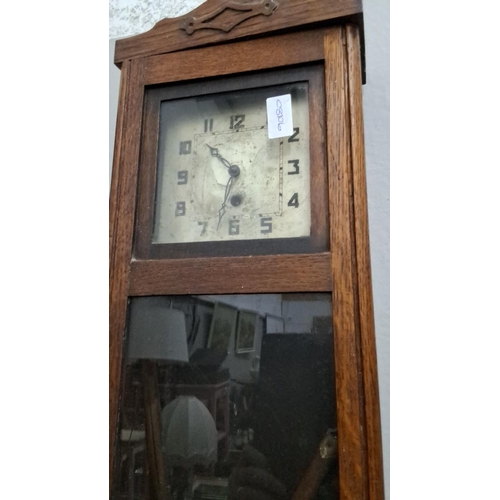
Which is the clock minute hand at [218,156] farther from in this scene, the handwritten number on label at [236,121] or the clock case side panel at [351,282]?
the clock case side panel at [351,282]

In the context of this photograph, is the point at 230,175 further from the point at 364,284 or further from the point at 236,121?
the point at 364,284

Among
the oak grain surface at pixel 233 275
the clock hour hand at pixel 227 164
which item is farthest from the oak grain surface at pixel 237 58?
the oak grain surface at pixel 233 275

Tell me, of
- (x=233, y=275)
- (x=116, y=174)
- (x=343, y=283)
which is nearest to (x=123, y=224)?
(x=116, y=174)

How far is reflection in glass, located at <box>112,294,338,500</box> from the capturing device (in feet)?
1.79

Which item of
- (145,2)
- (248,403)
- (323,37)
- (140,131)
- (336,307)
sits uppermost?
(145,2)

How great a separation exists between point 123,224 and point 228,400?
27 centimetres

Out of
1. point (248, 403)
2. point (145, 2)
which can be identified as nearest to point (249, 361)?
point (248, 403)

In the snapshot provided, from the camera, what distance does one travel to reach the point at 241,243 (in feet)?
1.99

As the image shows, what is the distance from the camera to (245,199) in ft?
2.10

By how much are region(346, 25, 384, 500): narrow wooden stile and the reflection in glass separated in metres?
0.04

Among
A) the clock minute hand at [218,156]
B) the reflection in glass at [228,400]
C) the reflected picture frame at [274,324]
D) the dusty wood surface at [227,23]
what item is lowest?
the reflection in glass at [228,400]

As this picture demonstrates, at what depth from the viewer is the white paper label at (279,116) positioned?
623 millimetres

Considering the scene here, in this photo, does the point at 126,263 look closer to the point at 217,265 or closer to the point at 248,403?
the point at 217,265

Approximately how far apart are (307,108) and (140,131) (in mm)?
236
